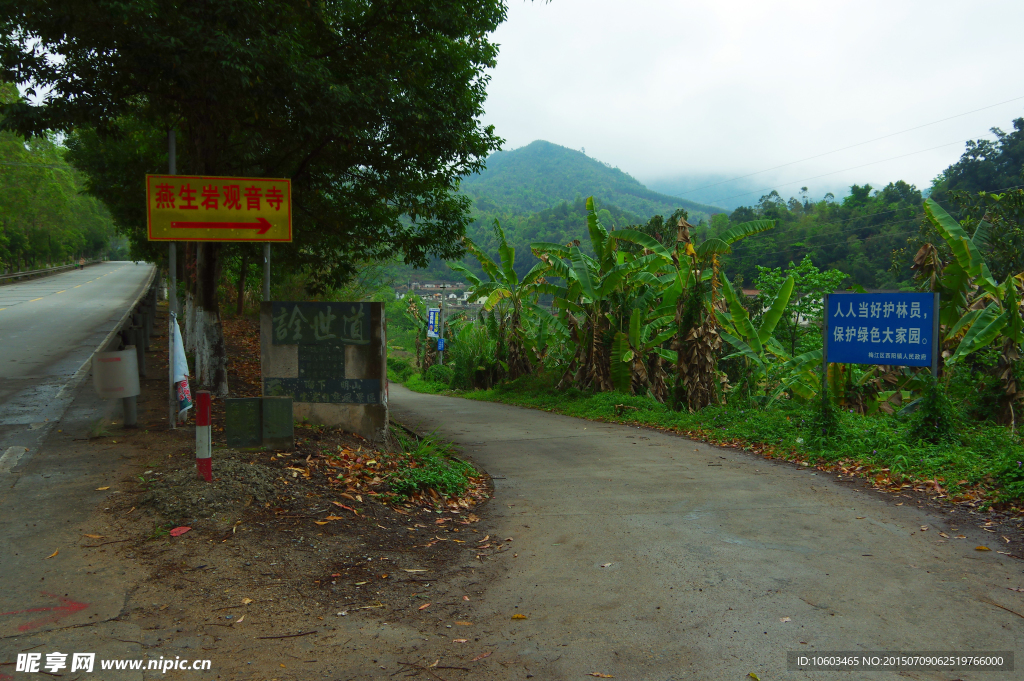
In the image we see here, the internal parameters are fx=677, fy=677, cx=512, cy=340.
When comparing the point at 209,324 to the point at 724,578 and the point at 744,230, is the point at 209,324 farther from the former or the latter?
the point at 744,230

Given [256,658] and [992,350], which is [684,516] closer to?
[256,658]

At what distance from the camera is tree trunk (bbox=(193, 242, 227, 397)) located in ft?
32.9

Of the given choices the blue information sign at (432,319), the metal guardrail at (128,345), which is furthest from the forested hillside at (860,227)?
the metal guardrail at (128,345)

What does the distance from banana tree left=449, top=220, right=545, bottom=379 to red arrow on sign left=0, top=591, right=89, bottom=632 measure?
36.3 ft

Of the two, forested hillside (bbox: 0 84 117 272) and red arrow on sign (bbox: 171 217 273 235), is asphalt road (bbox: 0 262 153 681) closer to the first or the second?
red arrow on sign (bbox: 171 217 273 235)

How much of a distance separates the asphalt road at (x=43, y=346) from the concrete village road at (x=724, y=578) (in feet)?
18.8

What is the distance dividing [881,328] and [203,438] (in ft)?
25.9

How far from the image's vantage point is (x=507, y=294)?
17.0 metres

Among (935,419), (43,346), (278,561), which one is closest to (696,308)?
(935,419)

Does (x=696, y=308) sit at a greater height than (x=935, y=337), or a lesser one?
greater

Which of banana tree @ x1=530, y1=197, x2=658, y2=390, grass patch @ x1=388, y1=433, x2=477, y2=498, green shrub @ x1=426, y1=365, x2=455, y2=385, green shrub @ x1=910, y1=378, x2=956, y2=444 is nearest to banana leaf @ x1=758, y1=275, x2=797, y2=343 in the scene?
banana tree @ x1=530, y1=197, x2=658, y2=390

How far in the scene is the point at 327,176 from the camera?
1170 cm

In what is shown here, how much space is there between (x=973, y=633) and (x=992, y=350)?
703 centimetres

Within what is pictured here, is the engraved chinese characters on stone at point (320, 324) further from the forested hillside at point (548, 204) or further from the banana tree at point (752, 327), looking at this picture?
the forested hillside at point (548, 204)
